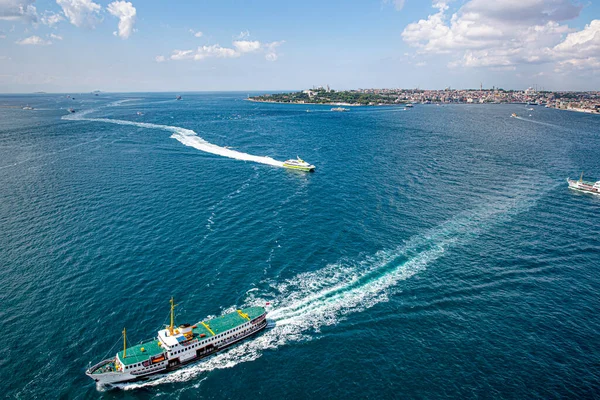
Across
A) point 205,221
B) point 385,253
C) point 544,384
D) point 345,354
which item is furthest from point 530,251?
Result: point 205,221

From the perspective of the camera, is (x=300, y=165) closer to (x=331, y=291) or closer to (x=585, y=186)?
(x=331, y=291)

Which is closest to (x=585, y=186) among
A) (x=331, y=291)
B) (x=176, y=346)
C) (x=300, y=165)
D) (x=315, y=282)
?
(x=300, y=165)

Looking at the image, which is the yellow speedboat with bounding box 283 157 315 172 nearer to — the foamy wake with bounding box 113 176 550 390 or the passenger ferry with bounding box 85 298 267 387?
the foamy wake with bounding box 113 176 550 390

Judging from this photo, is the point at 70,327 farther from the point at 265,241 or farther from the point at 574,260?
the point at 574,260

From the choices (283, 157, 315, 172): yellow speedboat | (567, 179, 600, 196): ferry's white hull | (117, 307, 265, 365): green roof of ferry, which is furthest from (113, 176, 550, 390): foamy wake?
(283, 157, 315, 172): yellow speedboat

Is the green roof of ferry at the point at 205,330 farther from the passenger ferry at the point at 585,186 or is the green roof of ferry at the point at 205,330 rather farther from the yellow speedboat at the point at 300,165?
the passenger ferry at the point at 585,186

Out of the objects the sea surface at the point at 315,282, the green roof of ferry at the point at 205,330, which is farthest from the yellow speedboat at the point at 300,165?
the green roof of ferry at the point at 205,330

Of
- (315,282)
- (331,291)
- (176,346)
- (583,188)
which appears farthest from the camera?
(583,188)
